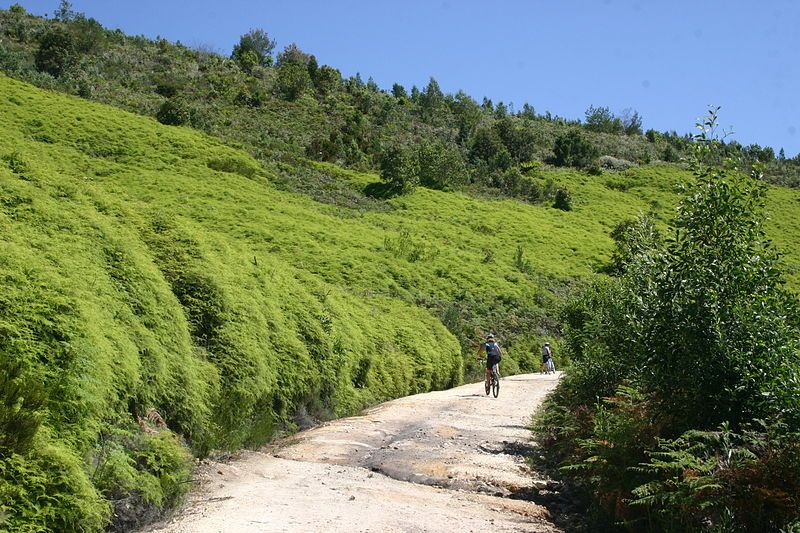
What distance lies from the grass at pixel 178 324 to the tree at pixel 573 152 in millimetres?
51848

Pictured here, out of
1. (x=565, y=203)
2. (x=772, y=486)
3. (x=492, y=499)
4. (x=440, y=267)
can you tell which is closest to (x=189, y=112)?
(x=440, y=267)

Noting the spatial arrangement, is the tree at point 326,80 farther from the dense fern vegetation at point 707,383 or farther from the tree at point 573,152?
the dense fern vegetation at point 707,383

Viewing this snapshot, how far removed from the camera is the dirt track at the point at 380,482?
813cm

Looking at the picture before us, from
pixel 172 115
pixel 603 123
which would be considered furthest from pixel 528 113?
pixel 172 115

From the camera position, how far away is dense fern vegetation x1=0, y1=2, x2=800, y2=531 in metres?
7.23

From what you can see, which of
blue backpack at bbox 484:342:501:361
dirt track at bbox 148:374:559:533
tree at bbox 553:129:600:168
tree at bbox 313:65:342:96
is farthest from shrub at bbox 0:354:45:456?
tree at bbox 553:129:600:168

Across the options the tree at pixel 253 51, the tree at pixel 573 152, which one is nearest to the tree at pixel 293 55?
the tree at pixel 253 51

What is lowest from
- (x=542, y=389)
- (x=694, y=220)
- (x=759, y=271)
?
(x=542, y=389)

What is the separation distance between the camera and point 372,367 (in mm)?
20359

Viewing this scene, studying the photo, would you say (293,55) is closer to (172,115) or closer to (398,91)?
(398,91)

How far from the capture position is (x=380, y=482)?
10586mm

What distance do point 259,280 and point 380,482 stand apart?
6.60 meters

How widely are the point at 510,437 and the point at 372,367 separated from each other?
20.4 feet

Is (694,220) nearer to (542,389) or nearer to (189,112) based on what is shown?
(542,389)
